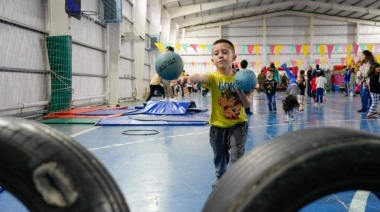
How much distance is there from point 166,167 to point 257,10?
96.1 feet

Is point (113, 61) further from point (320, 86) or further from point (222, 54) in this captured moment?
point (222, 54)

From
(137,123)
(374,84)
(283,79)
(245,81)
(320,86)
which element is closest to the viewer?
(245,81)

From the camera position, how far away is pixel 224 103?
3092 mm

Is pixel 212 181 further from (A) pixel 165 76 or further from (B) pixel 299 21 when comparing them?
(B) pixel 299 21

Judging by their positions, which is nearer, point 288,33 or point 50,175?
point 50,175

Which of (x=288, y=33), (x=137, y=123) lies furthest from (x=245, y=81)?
(x=288, y=33)

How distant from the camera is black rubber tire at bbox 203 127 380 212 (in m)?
1.01

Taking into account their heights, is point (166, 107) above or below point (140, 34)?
below

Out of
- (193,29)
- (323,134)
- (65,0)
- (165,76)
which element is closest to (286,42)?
(193,29)

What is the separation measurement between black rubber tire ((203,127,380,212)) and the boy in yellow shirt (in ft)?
6.20

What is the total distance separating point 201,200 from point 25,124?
6.54ft

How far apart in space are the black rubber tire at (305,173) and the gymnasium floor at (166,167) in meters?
1.73

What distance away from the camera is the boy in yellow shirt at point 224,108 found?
300 cm

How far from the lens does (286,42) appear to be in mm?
33500
